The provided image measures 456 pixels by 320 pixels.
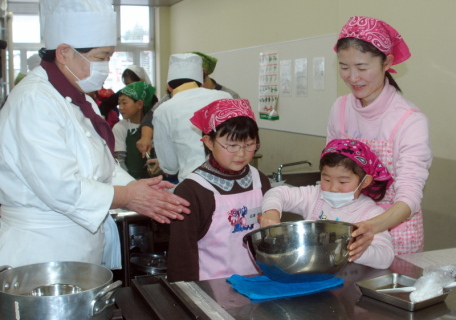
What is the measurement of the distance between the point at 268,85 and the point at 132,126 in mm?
1386

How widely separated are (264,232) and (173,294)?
0.22 meters

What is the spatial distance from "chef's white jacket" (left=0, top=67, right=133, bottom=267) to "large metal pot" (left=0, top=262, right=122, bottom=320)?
240 mm

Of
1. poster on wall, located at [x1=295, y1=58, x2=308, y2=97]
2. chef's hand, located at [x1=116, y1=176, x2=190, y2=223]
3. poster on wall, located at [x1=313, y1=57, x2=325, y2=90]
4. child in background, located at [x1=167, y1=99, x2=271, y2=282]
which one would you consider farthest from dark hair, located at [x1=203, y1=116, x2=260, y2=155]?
poster on wall, located at [x1=295, y1=58, x2=308, y2=97]

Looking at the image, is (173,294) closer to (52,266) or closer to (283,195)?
(52,266)

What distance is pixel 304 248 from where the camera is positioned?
107 cm

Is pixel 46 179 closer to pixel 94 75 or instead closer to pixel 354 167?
pixel 94 75

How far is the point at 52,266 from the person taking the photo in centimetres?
110

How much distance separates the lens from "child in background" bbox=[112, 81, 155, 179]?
11.1 feet

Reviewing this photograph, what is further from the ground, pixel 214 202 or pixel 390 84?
pixel 390 84

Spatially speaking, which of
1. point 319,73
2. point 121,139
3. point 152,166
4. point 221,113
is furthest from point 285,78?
point 221,113

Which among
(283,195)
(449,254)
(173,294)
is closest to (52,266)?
(173,294)

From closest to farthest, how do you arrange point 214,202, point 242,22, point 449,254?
point 449,254, point 214,202, point 242,22

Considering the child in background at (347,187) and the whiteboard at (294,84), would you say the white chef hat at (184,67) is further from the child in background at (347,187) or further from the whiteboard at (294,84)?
the child in background at (347,187)

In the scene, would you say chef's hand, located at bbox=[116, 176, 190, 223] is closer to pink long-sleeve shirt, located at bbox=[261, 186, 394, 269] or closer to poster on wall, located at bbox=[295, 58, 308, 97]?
pink long-sleeve shirt, located at bbox=[261, 186, 394, 269]
